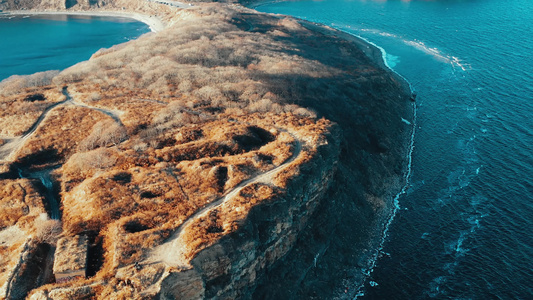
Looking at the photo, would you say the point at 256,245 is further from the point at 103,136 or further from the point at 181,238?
the point at 103,136

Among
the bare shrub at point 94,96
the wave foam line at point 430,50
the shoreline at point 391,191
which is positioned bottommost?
the shoreline at point 391,191

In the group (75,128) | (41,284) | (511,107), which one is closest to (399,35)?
(511,107)

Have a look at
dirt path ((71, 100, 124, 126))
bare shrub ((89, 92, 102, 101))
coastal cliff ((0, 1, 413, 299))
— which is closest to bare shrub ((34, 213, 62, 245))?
coastal cliff ((0, 1, 413, 299))

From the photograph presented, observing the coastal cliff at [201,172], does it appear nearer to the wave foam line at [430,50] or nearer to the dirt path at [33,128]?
the dirt path at [33,128]

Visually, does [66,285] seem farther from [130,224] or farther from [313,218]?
[313,218]

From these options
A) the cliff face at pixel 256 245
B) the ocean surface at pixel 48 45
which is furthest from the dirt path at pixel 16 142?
the ocean surface at pixel 48 45
